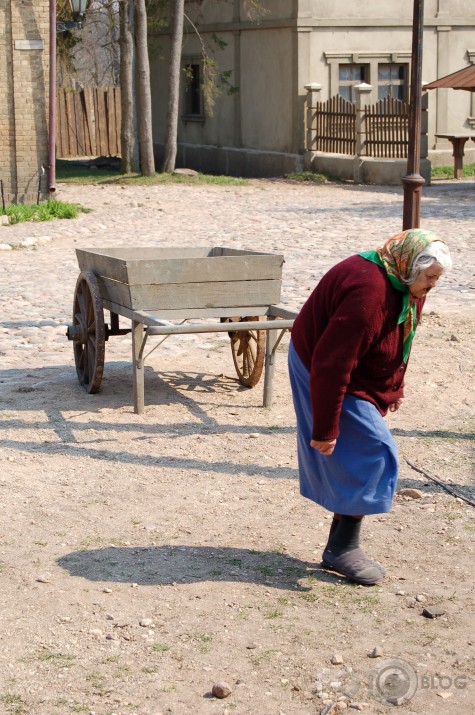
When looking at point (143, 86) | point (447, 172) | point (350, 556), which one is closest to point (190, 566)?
point (350, 556)

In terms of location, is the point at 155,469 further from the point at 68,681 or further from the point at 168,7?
the point at 168,7

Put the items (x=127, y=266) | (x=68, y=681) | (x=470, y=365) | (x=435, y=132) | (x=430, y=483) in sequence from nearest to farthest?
1. (x=68, y=681)
2. (x=430, y=483)
3. (x=127, y=266)
4. (x=470, y=365)
5. (x=435, y=132)

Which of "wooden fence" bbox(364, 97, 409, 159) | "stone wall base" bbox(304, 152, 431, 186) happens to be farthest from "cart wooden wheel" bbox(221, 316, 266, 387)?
"wooden fence" bbox(364, 97, 409, 159)

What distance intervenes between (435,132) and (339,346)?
22.5 meters

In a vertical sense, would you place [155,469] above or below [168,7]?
below

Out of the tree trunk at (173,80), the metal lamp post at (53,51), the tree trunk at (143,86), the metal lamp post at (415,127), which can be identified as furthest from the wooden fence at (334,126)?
the metal lamp post at (415,127)

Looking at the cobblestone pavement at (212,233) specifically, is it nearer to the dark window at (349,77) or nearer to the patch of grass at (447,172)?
the patch of grass at (447,172)

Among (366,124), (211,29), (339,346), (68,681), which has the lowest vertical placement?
(68,681)

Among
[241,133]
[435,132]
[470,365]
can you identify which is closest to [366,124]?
[435,132]

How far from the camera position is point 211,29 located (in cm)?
2722

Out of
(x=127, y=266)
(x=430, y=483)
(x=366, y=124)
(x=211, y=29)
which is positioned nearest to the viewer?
(x=430, y=483)

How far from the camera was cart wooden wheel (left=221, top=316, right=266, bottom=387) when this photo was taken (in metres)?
7.35

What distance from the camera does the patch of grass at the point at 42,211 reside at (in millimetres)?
16656

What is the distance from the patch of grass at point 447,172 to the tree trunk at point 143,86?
20.7ft
